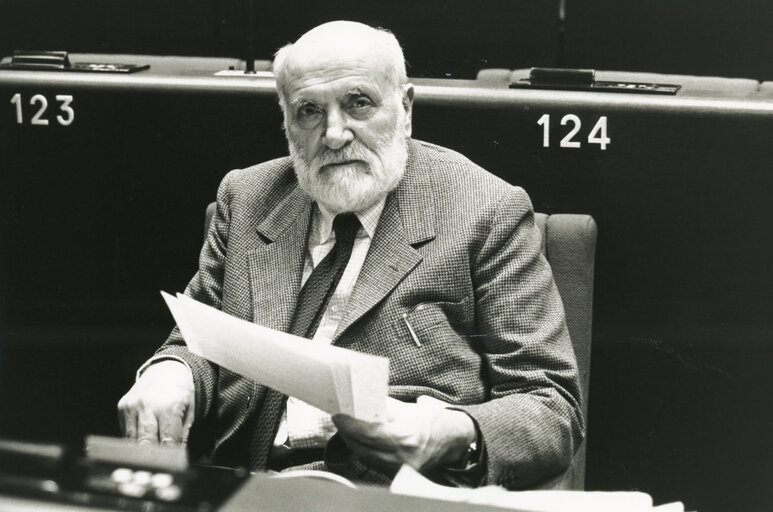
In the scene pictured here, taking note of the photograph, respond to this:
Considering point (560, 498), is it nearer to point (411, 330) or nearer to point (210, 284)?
point (411, 330)

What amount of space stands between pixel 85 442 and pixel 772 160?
1654mm

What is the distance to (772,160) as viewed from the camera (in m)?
2.09

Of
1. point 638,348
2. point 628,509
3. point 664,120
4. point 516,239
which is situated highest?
point 664,120

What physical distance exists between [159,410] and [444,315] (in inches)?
19.6

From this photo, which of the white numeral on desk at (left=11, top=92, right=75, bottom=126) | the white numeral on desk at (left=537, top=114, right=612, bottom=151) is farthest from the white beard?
the white numeral on desk at (left=11, top=92, right=75, bottom=126)

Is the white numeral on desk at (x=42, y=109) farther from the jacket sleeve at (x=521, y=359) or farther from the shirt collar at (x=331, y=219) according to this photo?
the jacket sleeve at (x=521, y=359)

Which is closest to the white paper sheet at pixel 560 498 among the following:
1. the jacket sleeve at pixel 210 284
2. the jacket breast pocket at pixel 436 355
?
the jacket breast pocket at pixel 436 355

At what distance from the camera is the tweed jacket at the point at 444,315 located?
1.64m

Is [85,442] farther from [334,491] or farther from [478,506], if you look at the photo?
[478,506]

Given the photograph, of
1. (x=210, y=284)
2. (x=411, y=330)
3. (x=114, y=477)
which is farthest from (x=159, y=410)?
(x=114, y=477)

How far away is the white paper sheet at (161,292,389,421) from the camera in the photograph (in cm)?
131

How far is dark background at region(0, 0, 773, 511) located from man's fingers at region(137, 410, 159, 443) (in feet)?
1.74

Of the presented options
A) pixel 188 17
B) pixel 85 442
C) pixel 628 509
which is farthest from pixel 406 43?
pixel 85 442

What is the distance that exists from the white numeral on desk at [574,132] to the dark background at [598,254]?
0.06 feet
